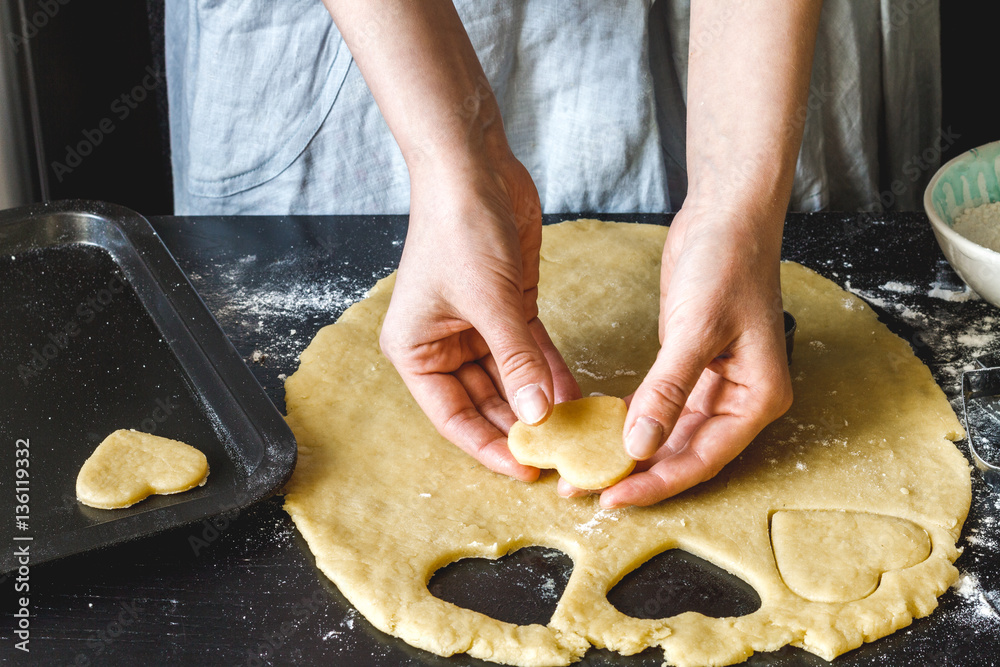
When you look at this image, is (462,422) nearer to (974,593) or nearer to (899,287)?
(974,593)

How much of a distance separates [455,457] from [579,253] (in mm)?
648

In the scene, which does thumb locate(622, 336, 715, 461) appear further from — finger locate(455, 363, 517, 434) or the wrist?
the wrist

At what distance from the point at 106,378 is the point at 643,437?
36.4 inches

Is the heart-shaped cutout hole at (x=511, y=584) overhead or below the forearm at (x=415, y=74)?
below

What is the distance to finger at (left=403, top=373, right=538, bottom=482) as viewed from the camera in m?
1.28

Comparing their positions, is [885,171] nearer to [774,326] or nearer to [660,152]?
[660,152]

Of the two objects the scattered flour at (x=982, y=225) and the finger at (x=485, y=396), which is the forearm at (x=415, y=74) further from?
the scattered flour at (x=982, y=225)

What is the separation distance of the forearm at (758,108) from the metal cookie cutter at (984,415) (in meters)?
0.45

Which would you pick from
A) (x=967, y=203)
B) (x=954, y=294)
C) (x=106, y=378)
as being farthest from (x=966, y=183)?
(x=106, y=378)

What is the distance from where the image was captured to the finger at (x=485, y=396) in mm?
1367

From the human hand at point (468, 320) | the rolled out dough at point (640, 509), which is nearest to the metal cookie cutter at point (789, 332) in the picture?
the rolled out dough at point (640, 509)

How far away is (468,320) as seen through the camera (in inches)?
50.9

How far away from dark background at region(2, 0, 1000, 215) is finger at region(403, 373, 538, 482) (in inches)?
76.1

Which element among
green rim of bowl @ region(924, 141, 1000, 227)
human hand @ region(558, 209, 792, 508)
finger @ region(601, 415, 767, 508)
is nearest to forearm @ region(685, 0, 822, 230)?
human hand @ region(558, 209, 792, 508)
